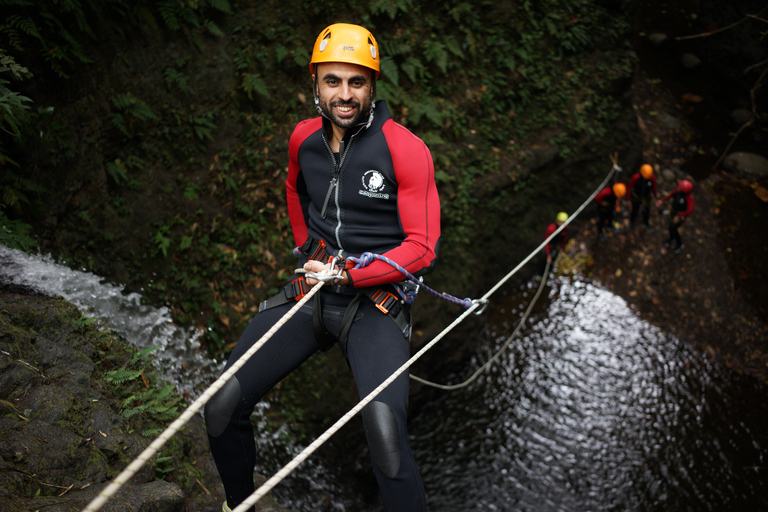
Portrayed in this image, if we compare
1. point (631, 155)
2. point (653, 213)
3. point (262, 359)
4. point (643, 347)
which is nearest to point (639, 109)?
point (631, 155)

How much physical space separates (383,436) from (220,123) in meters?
5.08

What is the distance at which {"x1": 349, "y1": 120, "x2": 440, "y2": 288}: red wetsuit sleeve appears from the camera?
3.12 m

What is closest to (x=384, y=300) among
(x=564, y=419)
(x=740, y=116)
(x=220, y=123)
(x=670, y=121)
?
→ (x=220, y=123)

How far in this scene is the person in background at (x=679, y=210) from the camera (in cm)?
919

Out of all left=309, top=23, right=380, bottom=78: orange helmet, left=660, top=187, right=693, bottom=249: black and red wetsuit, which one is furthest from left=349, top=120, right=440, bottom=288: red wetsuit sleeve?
left=660, top=187, right=693, bottom=249: black and red wetsuit

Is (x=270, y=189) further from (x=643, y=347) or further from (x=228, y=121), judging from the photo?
(x=643, y=347)

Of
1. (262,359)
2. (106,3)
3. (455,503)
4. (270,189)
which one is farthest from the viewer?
(270,189)

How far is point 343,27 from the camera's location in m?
3.08

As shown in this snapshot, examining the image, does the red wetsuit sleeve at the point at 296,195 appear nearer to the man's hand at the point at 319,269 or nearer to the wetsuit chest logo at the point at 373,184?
the wetsuit chest logo at the point at 373,184

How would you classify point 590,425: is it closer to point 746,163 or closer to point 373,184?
point 373,184

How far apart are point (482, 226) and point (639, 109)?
267 inches

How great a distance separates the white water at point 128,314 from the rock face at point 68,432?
0.34 meters

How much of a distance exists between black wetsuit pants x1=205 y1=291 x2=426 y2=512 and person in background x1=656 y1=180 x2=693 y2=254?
8171mm

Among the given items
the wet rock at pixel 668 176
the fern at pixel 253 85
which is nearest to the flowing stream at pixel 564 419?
the fern at pixel 253 85
